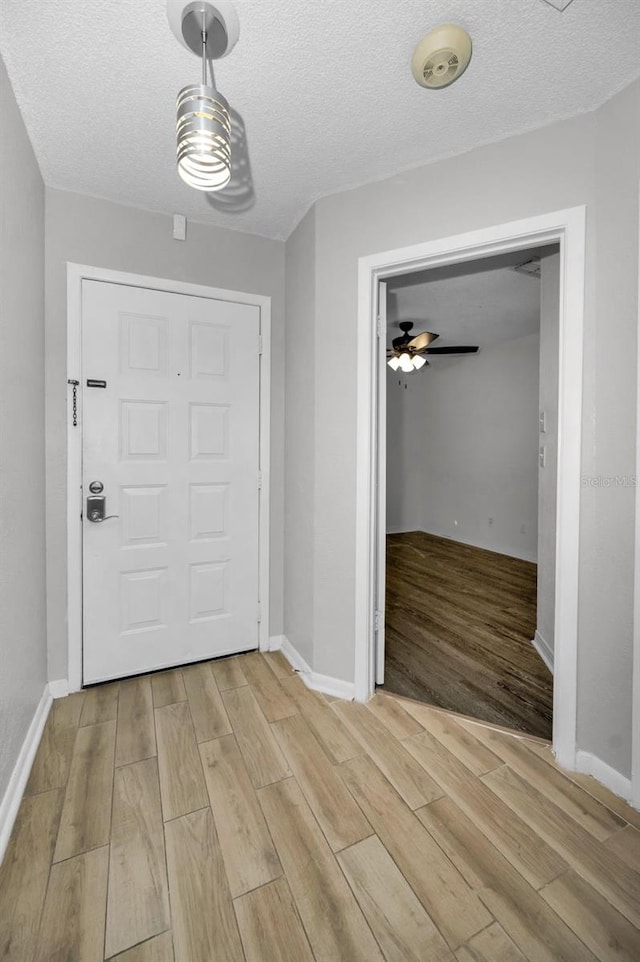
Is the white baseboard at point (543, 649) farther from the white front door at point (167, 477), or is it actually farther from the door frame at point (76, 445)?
the door frame at point (76, 445)

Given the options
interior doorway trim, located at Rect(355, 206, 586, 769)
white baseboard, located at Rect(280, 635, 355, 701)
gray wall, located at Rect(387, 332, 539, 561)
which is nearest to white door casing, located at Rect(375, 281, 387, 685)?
interior doorway trim, located at Rect(355, 206, 586, 769)

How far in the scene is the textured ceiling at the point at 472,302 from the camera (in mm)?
2563

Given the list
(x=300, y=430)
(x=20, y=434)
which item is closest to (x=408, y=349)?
(x=300, y=430)

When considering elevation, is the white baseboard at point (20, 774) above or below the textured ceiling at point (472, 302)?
below

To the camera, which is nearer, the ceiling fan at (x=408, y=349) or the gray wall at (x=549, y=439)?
the gray wall at (x=549, y=439)

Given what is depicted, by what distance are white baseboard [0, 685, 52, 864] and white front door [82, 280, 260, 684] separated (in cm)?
32

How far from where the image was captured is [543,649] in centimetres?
262

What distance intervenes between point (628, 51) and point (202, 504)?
100 inches

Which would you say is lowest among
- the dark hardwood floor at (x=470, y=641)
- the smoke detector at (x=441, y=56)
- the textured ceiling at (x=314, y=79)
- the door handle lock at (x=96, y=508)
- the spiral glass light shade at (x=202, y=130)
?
the dark hardwood floor at (x=470, y=641)

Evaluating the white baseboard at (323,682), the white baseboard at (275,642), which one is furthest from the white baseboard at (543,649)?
the white baseboard at (275,642)

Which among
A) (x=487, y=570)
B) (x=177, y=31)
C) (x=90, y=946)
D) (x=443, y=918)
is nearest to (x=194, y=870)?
(x=90, y=946)

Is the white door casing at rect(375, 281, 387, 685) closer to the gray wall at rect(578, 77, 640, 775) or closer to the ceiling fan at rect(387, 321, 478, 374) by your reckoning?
the gray wall at rect(578, 77, 640, 775)

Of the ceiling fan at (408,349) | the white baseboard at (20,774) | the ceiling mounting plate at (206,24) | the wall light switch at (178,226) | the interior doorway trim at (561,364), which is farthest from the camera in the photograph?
the ceiling fan at (408,349)

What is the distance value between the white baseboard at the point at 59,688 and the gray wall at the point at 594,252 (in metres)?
2.01
